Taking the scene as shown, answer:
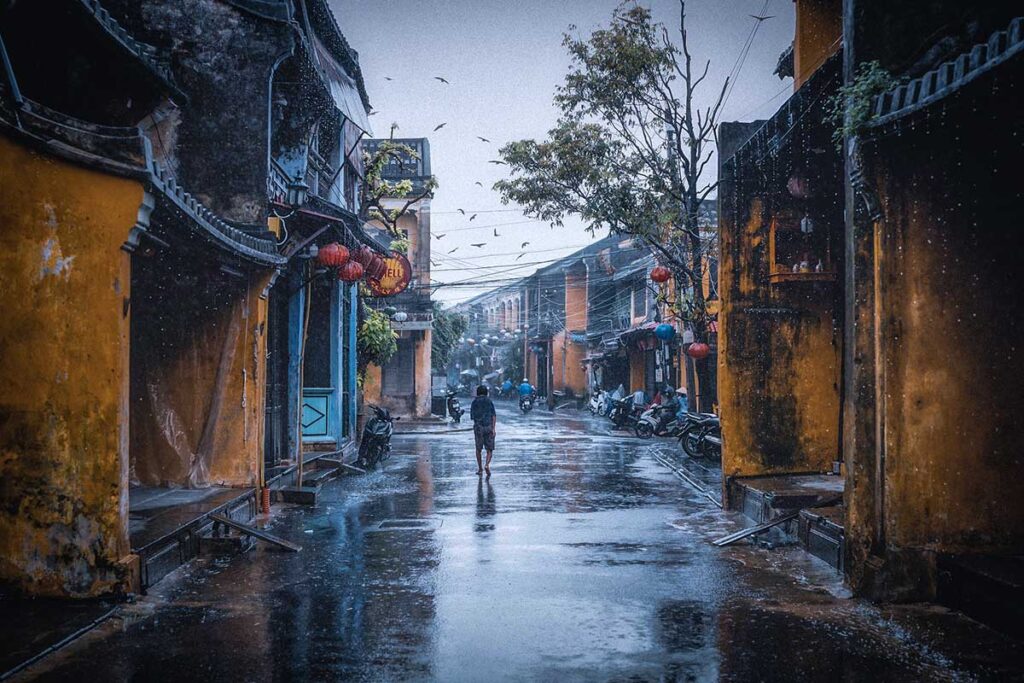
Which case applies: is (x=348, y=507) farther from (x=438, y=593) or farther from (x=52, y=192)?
(x=52, y=192)

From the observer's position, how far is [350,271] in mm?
14008

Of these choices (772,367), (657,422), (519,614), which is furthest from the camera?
(657,422)

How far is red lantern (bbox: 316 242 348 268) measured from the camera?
44.4ft

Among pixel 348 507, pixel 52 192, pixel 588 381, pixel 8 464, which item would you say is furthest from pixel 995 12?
pixel 588 381

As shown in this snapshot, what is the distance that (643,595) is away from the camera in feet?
22.6

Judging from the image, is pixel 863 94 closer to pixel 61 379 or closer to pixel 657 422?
pixel 61 379

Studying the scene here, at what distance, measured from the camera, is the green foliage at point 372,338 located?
21.2m

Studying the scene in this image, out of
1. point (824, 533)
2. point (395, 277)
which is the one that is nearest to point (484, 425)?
point (395, 277)

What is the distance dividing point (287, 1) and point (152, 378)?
5899 millimetres

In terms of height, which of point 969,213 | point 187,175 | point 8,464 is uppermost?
point 187,175

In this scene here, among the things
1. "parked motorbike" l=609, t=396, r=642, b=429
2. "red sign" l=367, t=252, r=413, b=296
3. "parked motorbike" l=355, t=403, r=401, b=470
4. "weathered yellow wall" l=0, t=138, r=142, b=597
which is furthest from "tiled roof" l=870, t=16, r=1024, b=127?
"parked motorbike" l=609, t=396, r=642, b=429

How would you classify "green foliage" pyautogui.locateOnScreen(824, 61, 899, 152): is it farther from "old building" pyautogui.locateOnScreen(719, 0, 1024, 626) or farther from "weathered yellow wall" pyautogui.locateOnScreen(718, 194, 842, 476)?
"weathered yellow wall" pyautogui.locateOnScreen(718, 194, 842, 476)

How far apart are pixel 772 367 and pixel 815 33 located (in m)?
5.56

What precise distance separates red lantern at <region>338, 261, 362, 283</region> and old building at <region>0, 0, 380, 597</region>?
478 millimetres
